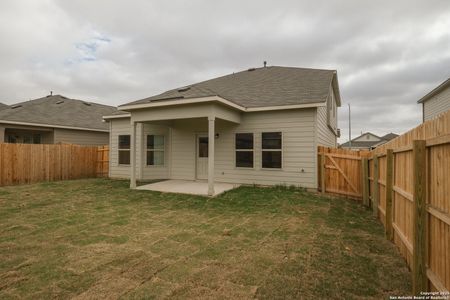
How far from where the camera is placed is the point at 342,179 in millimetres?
8953

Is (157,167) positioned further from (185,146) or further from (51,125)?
(51,125)

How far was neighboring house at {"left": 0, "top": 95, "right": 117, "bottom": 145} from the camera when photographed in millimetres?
14391

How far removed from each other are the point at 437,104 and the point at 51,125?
23.6 meters

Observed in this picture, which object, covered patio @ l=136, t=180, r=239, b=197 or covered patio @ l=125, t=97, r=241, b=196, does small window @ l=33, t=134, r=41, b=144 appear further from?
covered patio @ l=136, t=180, r=239, b=197

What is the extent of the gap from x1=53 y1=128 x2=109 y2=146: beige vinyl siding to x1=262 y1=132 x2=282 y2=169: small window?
1283cm

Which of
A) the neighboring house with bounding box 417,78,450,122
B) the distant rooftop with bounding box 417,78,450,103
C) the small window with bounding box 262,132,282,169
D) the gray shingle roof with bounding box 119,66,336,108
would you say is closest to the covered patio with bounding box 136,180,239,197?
the small window with bounding box 262,132,282,169

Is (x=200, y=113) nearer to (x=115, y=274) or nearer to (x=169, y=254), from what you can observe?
(x=169, y=254)

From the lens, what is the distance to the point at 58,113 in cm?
1723

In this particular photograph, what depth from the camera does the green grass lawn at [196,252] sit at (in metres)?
2.88

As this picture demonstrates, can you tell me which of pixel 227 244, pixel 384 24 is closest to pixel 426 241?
pixel 227 244

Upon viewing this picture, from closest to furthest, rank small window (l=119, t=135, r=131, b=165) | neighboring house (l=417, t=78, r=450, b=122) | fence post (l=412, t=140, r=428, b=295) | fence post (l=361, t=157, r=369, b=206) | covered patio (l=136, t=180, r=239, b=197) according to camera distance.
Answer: fence post (l=412, t=140, r=428, b=295)
fence post (l=361, t=157, r=369, b=206)
covered patio (l=136, t=180, r=239, b=197)
small window (l=119, t=135, r=131, b=165)
neighboring house (l=417, t=78, r=450, b=122)

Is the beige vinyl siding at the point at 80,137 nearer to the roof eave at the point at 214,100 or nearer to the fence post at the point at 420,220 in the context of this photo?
the roof eave at the point at 214,100

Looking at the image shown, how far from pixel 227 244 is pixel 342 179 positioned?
6.21 metres

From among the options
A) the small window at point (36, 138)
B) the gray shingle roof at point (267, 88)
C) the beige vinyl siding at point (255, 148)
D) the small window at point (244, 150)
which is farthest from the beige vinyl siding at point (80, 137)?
the small window at point (244, 150)
